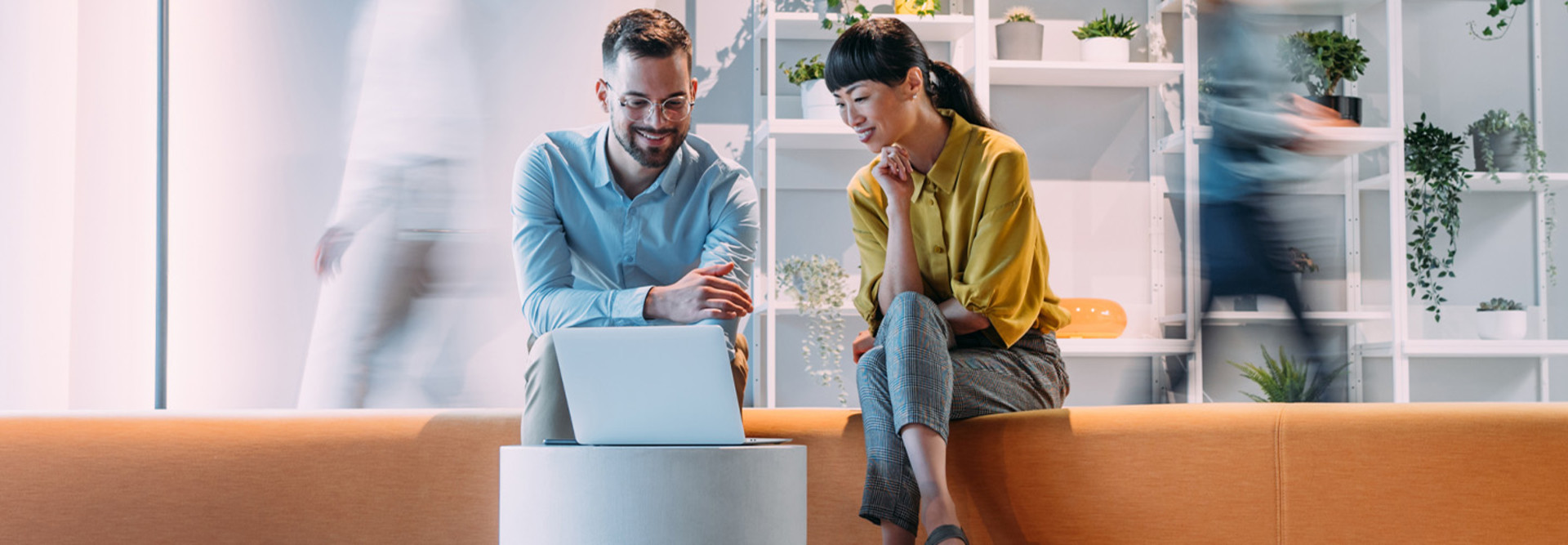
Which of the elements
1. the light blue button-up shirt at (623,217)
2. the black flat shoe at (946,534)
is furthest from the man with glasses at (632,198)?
the black flat shoe at (946,534)

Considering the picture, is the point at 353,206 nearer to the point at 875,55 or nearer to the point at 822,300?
the point at 822,300

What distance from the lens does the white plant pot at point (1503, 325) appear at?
3.37 m

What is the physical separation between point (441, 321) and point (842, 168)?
1.26 m

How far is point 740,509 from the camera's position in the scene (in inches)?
49.1

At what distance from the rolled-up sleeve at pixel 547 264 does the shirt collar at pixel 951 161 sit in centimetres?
50

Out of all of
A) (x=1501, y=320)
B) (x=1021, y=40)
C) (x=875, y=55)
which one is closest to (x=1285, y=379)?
(x=875, y=55)

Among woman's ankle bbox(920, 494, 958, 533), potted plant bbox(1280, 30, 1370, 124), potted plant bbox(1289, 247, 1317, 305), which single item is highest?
potted plant bbox(1280, 30, 1370, 124)

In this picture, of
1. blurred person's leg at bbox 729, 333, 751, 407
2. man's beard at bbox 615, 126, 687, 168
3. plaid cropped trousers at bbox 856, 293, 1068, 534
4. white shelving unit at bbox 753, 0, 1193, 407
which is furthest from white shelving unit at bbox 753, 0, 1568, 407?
plaid cropped trousers at bbox 856, 293, 1068, 534

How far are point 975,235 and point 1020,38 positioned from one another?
1.71m

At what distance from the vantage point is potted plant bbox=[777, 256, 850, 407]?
323 centimetres

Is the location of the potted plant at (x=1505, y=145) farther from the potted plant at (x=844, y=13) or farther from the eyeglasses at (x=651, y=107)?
the eyeglasses at (x=651, y=107)

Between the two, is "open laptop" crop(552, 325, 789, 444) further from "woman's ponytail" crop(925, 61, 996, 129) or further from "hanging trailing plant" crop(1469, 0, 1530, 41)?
"hanging trailing plant" crop(1469, 0, 1530, 41)

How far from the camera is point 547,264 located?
1885mm

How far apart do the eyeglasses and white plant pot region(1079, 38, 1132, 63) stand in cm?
182
